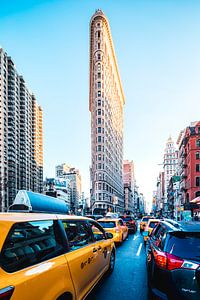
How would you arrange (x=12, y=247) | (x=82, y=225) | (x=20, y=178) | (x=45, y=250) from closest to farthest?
(x=12, y=247) → (x=45, y=250) → (x=82, y=225) → (x=20, y=178)

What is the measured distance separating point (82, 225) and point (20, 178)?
107483 millimetres

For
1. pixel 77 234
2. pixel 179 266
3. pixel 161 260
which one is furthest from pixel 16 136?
pixel 179 266

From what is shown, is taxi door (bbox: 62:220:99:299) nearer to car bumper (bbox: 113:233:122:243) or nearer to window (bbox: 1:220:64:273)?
window (bbox: 1:220:64:273)

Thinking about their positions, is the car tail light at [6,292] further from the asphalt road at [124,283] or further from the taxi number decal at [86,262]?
the asphalt road at [124,283]

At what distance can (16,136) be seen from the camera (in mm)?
103625

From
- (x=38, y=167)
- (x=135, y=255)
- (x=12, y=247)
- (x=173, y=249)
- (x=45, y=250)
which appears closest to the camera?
(x=12, y=247)

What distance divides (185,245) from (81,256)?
1.74 m

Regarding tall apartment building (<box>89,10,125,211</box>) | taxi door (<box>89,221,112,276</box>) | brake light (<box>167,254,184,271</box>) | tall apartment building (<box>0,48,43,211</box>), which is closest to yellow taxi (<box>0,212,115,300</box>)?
taxi door (<box>89,221,112,276</box>)

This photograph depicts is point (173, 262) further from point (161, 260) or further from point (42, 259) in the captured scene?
point (42, 259)

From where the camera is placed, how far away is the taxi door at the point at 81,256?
3969mm

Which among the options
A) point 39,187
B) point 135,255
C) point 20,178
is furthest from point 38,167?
point 135,255

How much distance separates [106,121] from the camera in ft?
317

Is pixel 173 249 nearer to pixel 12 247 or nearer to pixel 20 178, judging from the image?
pixel 12 247

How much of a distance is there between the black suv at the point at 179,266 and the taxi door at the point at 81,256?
3.90ft
